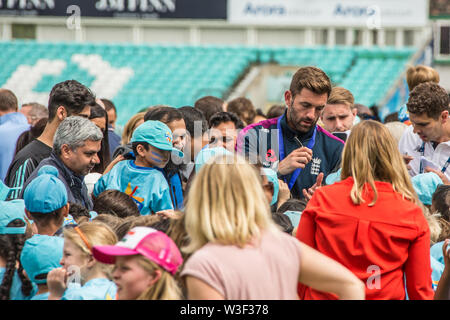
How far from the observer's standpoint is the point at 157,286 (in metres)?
2.41

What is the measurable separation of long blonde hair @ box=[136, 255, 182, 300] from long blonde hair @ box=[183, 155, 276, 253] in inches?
5.9

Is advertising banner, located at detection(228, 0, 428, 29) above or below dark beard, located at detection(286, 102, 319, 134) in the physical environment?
above

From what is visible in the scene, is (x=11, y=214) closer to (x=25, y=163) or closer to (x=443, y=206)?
(x=25, y=163)

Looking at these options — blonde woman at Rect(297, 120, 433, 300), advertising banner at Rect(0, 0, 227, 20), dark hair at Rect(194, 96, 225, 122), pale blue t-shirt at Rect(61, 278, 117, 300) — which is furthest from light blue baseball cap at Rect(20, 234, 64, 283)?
advertising banner at Rect(0, 0, 227, 20)

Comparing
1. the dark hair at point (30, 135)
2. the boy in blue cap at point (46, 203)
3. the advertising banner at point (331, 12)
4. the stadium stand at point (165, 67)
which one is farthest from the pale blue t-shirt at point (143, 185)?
the advertising banner at point (331, 12)

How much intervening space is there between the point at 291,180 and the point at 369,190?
1343mm

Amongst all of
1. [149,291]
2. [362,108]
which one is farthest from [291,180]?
[362,108]

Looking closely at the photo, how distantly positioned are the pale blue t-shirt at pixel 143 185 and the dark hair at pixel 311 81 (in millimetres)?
1002

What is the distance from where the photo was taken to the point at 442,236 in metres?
3.69

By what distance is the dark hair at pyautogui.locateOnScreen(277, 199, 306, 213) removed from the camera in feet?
12.5

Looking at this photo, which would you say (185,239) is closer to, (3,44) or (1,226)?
(1,226)

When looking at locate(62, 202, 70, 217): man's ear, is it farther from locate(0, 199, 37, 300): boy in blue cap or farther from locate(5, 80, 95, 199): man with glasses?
locate(5, 80, 95, 199): man with glasses

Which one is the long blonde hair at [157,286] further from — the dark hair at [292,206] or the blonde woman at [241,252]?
the dark hair at [292,206]

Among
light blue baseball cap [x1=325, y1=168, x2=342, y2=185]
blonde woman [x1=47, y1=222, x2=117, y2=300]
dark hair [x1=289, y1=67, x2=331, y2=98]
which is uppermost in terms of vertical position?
dark hair [x1=289, y1=67, x2=331, y2=98]
